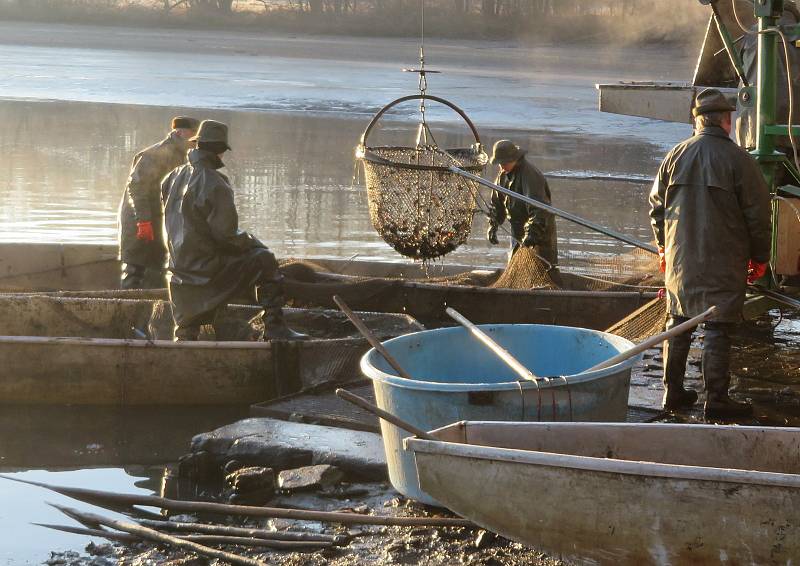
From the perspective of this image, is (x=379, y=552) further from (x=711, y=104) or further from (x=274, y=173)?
(x=274, y=173)

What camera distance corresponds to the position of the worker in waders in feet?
25.1

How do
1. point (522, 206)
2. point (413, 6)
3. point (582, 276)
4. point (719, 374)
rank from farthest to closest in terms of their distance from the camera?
1. point (413, 6)
2. point (582, 276)
3. point (522, 206)
4. point (719, 374)

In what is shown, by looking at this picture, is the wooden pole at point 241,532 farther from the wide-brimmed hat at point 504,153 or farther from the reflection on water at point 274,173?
the reflection on water at point 274,173

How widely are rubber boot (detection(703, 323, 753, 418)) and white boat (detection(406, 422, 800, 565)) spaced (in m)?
2.15

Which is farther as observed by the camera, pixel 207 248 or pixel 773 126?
pixel 773 126

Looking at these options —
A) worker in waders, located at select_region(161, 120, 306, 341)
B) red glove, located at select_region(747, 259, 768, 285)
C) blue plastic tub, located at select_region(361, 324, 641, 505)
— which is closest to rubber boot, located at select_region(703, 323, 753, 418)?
red glove, located at select_region(747, 259, 768, 285)

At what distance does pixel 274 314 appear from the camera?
8133 millimetres

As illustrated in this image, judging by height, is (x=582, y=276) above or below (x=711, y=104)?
below

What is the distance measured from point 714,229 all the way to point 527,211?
308 centimetres

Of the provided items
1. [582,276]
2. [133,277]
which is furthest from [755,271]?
[133,277]

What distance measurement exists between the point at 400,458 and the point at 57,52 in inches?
1370

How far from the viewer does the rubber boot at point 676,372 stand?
707cm

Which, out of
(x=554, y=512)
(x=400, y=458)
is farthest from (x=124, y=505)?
(x=554, y=512)

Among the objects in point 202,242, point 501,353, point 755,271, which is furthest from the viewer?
point 202,242
